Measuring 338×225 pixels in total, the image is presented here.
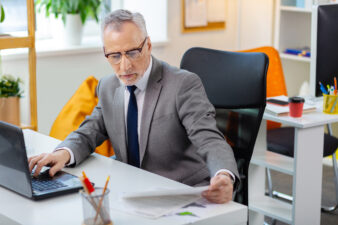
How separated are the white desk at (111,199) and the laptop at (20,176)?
22mm

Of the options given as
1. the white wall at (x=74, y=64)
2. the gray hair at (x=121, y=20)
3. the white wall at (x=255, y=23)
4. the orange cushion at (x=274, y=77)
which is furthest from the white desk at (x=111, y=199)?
the white wall at (x=255, y=23)

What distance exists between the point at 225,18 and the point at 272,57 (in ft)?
4.79

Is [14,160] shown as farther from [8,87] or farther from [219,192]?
[8,87]

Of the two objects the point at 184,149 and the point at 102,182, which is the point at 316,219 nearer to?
the point at 184,149

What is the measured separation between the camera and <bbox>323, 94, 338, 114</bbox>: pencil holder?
9.43 ft

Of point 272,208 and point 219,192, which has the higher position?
point 219,192

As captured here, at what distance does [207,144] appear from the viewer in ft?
6.38

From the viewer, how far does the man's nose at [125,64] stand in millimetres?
2057

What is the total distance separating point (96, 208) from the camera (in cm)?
147

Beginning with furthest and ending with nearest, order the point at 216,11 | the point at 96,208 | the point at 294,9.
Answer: the point at 216,11 → the point at 294,9 → the point at 96,208

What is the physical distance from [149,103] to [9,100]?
1262 millimetres

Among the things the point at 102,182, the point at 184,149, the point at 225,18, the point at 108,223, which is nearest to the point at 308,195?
the point at 184,149

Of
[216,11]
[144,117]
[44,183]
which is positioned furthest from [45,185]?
[216,11]

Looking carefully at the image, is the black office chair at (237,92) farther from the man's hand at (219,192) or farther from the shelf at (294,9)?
the shelf at (294,9)
